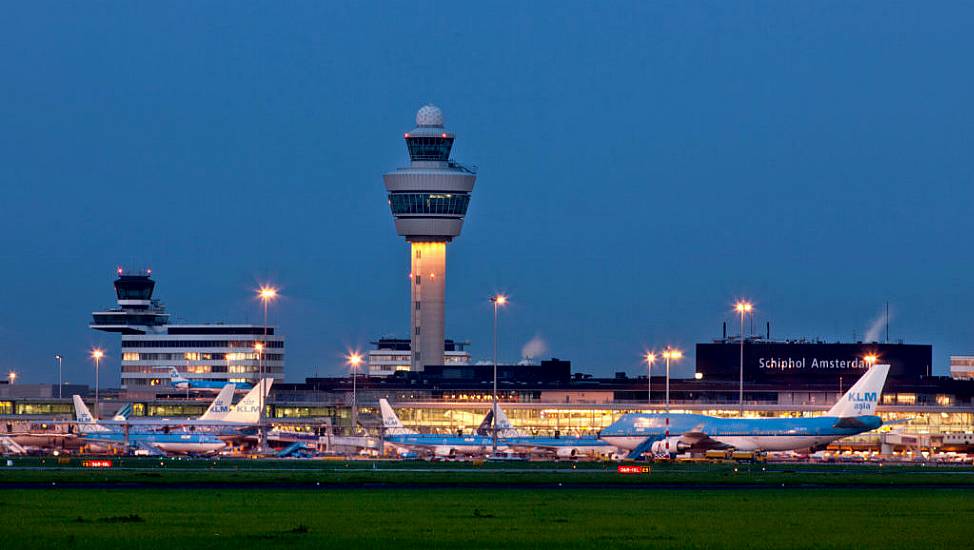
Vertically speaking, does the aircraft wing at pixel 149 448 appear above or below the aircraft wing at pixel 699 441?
below

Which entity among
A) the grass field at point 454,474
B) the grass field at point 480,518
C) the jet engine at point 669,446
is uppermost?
the jet engine at point 669,446

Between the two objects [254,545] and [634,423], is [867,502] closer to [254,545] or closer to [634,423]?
[254,545]

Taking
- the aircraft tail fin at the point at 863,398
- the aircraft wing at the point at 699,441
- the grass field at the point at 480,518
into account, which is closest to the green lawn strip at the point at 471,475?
the grass field at the point at 480,518

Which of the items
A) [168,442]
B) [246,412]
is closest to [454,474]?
[168,442]

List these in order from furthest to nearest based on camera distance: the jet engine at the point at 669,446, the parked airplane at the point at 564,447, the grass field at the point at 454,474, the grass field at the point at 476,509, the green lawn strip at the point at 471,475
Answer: the parked airplane at the point at 564,447, the jet engine at the point at 669,446, the green lawn strip at the point at 471,475, the grass field at the point at 454,474, the grass field at the point at 476,509

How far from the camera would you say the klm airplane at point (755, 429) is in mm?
153125

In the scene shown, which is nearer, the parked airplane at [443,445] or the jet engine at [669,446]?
the jet engine at [669,446]

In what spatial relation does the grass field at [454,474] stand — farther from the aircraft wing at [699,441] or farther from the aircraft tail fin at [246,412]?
the aircraft tail fin at [246,412]

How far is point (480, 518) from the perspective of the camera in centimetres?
6366

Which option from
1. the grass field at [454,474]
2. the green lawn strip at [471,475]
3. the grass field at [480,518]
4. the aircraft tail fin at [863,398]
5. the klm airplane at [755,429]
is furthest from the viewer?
the aircraft tail fin at [863,398]

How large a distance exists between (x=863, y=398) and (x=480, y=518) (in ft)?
333

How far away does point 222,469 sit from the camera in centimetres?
11344

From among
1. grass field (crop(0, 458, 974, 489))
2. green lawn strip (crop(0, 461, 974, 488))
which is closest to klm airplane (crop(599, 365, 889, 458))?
grass field (crop(0, 458, 974, 489))

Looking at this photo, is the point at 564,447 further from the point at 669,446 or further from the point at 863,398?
the point at 863,398
